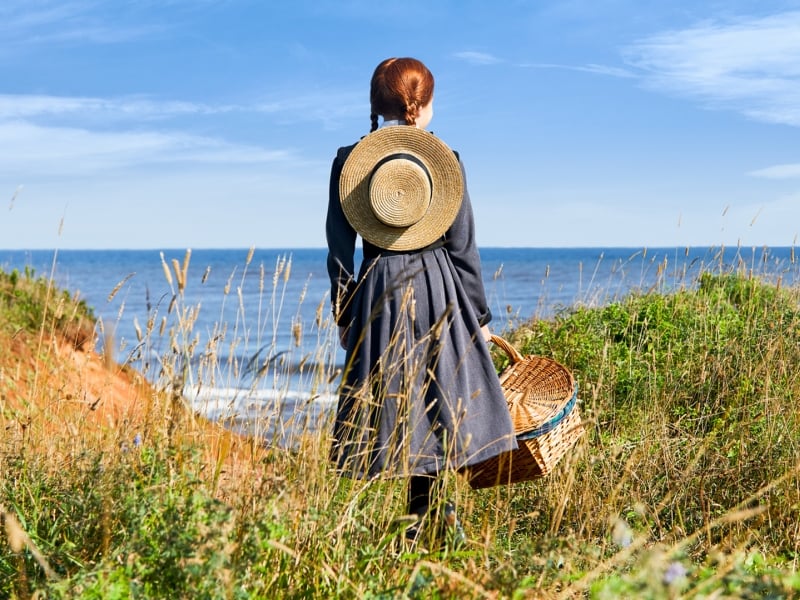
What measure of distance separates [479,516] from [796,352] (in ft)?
8.27

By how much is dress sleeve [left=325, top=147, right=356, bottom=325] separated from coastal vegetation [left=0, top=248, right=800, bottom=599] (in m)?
0.29

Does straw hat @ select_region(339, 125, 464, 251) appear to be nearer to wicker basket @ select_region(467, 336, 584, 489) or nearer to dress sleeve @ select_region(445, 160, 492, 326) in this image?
dress sleeve @ select_region(445, 160, 492, 326)

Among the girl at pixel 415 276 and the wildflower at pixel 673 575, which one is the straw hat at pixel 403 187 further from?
the wildflower at pixel 673 575

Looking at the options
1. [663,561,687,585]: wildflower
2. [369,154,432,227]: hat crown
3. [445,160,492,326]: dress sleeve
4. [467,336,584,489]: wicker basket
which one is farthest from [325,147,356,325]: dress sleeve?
[663,561,687,585]: wildflower

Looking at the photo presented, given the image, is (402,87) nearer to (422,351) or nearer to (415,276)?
(415,276)

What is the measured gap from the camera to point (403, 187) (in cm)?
324

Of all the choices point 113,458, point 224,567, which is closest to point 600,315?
point 113,458

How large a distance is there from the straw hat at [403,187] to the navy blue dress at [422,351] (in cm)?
8

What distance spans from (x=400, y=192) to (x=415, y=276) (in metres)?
0.34

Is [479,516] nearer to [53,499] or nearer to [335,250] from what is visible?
[335,250]

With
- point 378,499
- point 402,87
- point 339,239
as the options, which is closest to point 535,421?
point 378,499

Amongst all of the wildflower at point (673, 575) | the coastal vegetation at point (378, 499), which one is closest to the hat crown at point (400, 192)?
the coastal vegetation at point (378, 499)

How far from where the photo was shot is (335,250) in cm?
338

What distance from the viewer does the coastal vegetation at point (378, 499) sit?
2.02 m
